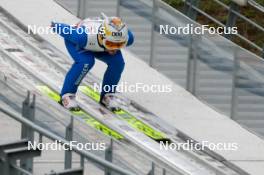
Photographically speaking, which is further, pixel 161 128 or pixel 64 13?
pixel 64 13

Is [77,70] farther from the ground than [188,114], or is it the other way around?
[77,70]

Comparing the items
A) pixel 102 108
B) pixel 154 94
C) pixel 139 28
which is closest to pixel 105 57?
pixel 102 108

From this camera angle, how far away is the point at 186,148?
16.2m

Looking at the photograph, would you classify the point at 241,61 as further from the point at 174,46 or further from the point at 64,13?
the point at 64,13

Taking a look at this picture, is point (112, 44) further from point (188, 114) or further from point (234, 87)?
point (234, 87)

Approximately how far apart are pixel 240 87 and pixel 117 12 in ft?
11.1

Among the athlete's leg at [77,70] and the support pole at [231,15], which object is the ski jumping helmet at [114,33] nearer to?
the athlete's leg at [77,70]

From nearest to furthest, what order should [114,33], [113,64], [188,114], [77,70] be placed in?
[114,33], [77,70], [113,64], [188,114]

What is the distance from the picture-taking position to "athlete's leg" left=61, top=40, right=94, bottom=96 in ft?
53.6

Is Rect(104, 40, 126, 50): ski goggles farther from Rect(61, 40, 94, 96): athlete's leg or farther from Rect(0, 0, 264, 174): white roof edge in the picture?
Rect(0, 0, 264, 174): white roof edge

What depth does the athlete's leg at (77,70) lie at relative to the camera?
16344 millimetres

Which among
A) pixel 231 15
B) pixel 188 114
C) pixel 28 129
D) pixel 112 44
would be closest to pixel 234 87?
pixel 188 114

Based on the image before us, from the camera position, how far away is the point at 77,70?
16.3 m

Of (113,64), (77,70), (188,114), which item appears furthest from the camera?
(188,114)
